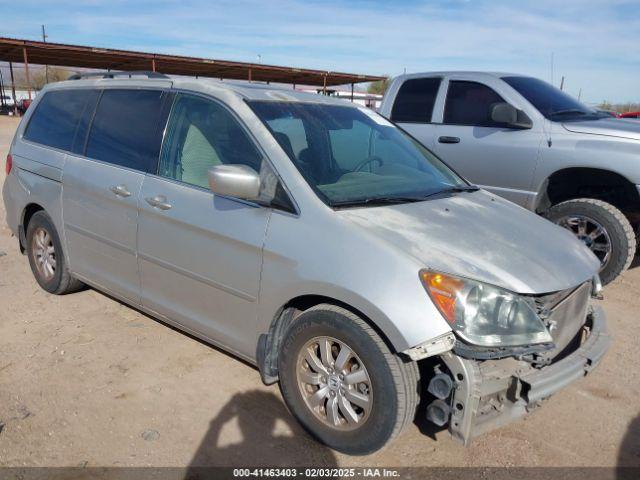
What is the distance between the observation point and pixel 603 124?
18.0 ft

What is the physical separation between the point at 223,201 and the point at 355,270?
3.21 ft

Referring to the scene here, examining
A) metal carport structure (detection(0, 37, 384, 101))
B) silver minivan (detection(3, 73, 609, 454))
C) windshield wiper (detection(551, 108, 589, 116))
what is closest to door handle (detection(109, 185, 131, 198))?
silver minivan (detection(3, 73, 609, 454))

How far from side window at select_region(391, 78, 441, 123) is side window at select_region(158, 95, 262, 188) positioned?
3721mm

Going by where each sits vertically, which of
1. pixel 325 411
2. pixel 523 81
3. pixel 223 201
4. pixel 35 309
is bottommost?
pixel 35 309

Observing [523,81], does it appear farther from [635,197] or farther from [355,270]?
[355,270]

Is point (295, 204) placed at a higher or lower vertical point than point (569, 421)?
higher

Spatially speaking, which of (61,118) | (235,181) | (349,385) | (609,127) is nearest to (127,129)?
(61,118)

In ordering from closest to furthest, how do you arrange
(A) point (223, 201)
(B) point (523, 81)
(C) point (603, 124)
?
(A) point (223, 201)
(C) point (603, 124)
(B) point (523, 81)

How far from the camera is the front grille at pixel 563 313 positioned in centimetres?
263

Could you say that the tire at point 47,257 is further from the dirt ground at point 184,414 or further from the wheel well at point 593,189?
the wheel well at point 593,189

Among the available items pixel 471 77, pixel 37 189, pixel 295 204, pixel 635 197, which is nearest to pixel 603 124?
pixel 635 197

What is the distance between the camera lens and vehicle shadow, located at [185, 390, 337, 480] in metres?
2.75

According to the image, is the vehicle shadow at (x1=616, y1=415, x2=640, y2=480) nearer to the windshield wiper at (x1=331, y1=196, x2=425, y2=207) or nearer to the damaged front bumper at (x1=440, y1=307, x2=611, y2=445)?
the damaged front bumper at (x1=440, y1=307, x2=611, y2=445)

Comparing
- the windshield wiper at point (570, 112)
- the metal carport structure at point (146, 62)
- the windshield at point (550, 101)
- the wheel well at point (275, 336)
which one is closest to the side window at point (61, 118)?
the wheel well at point (275, 336)
